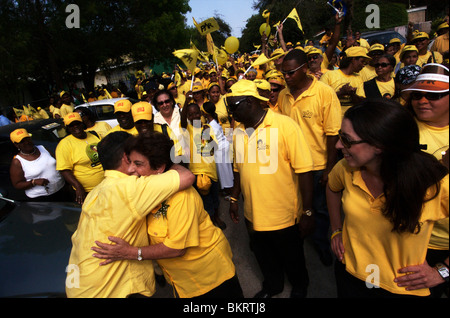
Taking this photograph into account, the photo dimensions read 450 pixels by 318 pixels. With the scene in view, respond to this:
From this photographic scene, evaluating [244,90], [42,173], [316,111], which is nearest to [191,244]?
[244,90]

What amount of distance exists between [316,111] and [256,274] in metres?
1.94

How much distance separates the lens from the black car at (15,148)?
14.7ft

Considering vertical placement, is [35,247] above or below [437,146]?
below

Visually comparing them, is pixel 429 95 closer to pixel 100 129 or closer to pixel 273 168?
pixel 273 168

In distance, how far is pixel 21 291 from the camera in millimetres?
2074

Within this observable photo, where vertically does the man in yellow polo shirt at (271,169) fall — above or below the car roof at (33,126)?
below

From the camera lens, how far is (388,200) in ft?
4.61

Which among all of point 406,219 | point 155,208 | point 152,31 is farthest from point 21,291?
point 152,31

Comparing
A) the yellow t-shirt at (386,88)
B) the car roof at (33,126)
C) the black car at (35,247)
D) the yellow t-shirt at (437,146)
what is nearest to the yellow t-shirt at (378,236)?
the yellow t-shirt at (437,146)

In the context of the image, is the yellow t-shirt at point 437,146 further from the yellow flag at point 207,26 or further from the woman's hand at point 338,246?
the yellow flag at point 207,26

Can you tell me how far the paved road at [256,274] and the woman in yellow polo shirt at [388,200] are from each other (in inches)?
43.0

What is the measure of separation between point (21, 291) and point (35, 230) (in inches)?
32.8

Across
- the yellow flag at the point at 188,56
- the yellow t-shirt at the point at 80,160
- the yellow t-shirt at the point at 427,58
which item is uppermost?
the yellow t-shirt at the point at 427,58

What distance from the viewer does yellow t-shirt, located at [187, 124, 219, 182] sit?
367 centimetres
